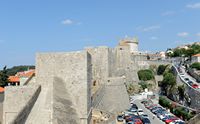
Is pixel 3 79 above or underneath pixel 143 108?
above

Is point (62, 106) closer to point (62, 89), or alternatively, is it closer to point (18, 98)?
point (62, 89)

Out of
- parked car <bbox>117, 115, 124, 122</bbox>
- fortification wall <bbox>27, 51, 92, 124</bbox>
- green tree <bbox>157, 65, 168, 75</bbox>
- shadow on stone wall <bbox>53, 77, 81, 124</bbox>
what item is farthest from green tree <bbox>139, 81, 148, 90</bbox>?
shadow on stone wall <bbox>53, 77, 81, 124</bbox>

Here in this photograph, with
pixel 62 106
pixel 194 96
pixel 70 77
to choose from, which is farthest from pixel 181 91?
pixel 62 106

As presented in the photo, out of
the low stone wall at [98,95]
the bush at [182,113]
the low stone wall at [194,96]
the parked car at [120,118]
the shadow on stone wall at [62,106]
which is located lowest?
the bush at [182,113]

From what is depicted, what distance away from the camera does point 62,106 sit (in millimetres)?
14836

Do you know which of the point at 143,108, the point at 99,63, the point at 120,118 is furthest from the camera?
the point at 143,108

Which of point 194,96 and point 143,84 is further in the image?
point 143,84

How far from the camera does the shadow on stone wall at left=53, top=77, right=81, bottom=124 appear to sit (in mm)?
14062

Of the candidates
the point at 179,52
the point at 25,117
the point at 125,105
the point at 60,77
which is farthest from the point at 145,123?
the point at 179,52

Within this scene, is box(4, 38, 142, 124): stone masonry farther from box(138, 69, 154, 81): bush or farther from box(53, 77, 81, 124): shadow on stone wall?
box(138, 69, 154, 81): bush

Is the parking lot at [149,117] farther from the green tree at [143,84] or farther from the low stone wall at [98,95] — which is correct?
the green tree at [143,84]

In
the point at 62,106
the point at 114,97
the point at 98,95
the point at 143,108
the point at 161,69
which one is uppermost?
the point at 161,69

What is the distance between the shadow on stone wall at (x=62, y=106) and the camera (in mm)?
14062

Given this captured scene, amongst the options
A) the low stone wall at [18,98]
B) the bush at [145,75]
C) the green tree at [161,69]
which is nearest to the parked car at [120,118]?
the low stone wall at [18,98]
